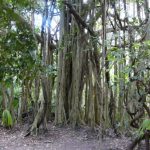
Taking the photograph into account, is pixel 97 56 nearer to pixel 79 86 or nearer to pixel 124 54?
pixel 79 86

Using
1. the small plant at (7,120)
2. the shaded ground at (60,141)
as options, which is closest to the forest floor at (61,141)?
the shaded ground at (60,141)

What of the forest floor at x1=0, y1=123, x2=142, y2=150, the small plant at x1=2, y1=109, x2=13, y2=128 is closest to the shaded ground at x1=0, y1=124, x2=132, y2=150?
the forest floor at x1=0, y1=123, x2=142, y2=150

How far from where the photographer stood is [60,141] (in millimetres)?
7949

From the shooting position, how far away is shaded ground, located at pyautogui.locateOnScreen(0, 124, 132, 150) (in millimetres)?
7316

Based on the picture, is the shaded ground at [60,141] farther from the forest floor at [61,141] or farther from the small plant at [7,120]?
the small plant at [7,120]

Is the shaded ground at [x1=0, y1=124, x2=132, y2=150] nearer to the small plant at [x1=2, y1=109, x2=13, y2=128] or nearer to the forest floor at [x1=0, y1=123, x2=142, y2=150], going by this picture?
the forest floor at [x1=0, y1=123, x2=142, y2=150]

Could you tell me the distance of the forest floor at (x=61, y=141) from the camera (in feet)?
24.0

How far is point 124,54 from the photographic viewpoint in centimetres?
537

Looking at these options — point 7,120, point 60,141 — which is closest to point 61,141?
point 60,141

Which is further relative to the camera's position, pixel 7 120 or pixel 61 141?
pixel 7 120

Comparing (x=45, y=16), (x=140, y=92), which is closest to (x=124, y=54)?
(x=140, y=92)

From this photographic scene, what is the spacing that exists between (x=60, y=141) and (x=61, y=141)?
2 cm

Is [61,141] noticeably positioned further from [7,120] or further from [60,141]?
[7,120]

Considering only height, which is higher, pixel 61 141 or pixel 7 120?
pixel 7 120
